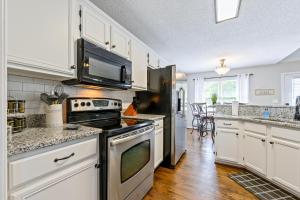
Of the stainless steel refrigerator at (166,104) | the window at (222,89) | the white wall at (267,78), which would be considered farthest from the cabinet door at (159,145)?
the white wall at (267,78)

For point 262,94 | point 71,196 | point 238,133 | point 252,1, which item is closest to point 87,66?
point 71,196

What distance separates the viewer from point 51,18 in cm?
123

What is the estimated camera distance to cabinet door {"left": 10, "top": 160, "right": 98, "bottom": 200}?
Answer: 83 cm

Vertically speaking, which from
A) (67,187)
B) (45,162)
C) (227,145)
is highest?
(45,162)

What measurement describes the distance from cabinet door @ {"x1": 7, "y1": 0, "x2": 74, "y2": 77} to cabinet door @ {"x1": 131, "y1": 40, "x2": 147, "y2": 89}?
3.46ft

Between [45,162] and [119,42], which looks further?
[119,42]

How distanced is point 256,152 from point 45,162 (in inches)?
102

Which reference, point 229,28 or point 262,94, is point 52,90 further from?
point 262,94

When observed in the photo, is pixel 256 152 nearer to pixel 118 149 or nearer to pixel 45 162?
pixel 118 149

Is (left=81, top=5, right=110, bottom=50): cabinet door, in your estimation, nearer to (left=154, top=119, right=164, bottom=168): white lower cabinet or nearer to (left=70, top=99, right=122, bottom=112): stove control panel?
(left=70, top=99, right=122, bottom=112): stove control panel

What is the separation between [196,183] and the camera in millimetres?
2125

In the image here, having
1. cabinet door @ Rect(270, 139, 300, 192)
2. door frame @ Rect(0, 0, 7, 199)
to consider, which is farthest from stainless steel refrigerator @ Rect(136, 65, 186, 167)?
door frame @ Rect(0, 0, 7, 199)

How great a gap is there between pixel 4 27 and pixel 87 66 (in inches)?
35.0

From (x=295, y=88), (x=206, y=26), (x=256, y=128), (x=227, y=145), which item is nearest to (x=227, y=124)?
(x=227, y=145)
